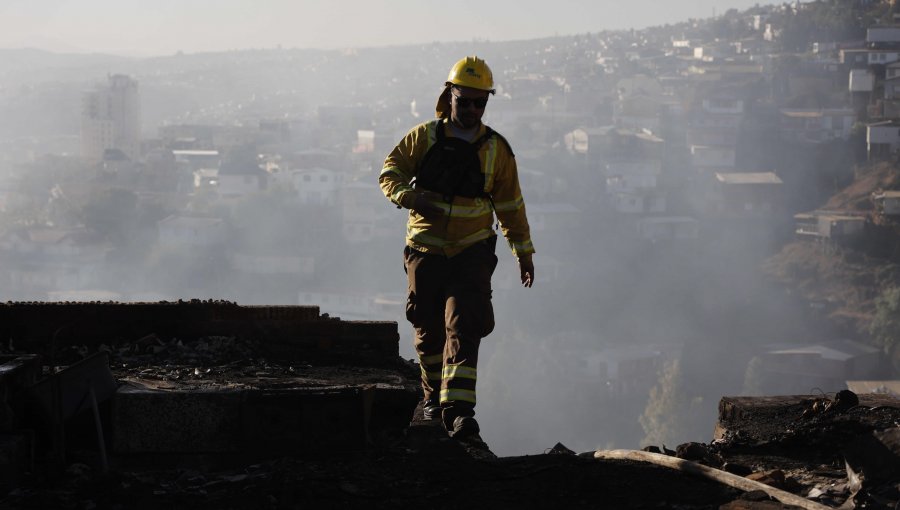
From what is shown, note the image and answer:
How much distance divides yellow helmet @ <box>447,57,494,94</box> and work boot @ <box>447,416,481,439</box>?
4.37 ft

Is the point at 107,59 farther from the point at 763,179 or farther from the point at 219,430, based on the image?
the point at 219,430

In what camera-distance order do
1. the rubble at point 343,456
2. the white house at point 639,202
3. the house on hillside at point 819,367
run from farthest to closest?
1. the white house at point 639,202
2. the house on hillside at point 819,367
3. the rubble at point 343,456

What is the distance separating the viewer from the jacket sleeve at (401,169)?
4.83 meters

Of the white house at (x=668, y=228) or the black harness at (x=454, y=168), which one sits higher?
the black harness at (x=454, y=168)

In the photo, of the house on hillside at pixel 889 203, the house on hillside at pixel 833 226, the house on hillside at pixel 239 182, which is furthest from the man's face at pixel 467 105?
the house on hillside at pixel 239 182

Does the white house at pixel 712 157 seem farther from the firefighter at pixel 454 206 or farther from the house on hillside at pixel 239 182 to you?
the firefighter at pixel 454 206

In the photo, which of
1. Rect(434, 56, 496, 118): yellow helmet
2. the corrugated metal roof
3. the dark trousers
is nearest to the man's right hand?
the dark trousers

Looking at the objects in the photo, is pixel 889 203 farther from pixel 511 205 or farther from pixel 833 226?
pixel 511 205

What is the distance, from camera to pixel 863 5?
86.1 meters

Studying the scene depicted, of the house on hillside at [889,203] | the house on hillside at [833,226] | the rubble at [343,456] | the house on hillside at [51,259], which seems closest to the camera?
the rubble at [343,456]

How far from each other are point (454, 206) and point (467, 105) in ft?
1.37

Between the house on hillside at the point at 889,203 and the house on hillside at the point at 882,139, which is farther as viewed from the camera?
the house on hillside at the point at 882,139

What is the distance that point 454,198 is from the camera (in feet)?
16.0

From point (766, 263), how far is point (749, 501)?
2129 inches
